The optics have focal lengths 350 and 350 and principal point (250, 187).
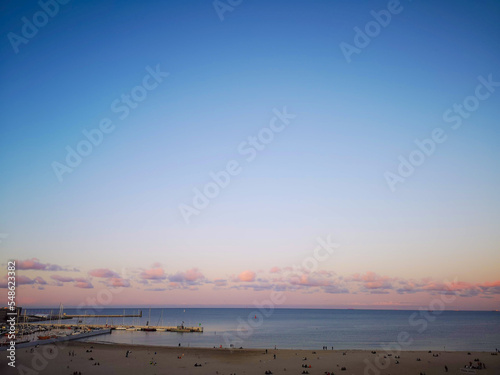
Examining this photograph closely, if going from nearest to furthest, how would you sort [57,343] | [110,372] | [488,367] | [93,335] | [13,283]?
1. [13,283]
2. [110,372]
3. [488,367]
4. [57,343]
5. [93,335]

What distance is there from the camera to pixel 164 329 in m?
121

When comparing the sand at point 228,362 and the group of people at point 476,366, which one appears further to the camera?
the group of people at point 476,366

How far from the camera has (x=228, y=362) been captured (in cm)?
5472

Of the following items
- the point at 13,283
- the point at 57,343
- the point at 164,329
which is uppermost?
the point at 13,283

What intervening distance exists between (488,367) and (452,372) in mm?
8218

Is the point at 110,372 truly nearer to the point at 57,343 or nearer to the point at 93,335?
the point at 57,343

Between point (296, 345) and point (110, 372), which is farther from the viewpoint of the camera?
point (296, 345)

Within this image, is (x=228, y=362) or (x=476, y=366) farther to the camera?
(x=228, y=362)

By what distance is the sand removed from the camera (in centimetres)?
4697

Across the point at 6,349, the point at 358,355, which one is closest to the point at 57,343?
the point at 6,349

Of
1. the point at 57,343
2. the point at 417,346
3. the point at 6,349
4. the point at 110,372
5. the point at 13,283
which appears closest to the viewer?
the point at 13,283

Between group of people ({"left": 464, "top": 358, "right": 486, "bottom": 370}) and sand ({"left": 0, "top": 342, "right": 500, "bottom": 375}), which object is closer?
sand ({"left": 0, "top": 342, "right": 500, "bottom": 375})

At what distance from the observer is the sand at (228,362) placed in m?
47.0

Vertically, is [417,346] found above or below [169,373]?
below
